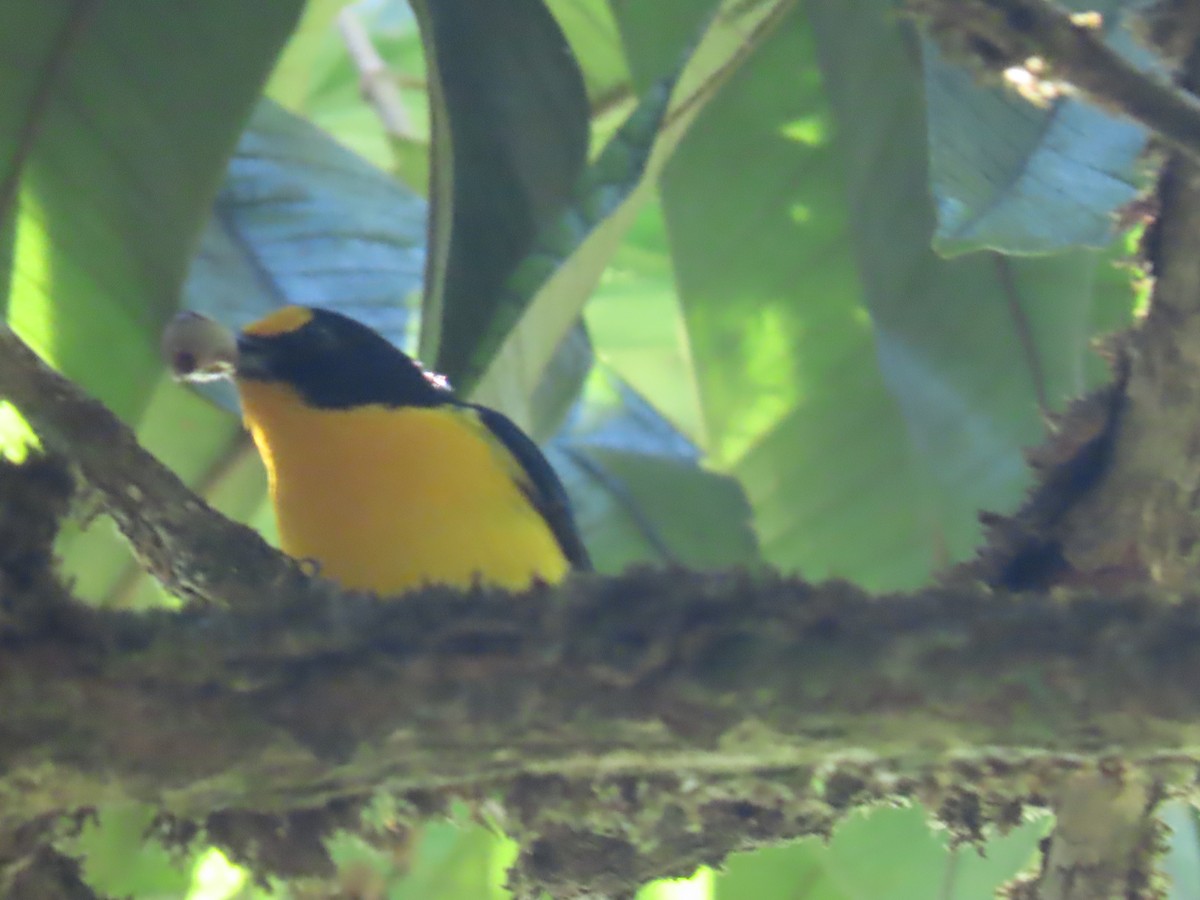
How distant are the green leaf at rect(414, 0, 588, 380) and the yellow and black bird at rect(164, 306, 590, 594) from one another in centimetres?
14

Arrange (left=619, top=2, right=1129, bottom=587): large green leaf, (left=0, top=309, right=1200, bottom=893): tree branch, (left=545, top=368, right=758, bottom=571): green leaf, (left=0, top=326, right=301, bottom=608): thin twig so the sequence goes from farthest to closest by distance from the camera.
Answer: (left=545, top=368, right=758, bottom=571): green leaf
(left=619, top=2, right=1129, bottom=587): large green leaf
(left=0, top=326, right=301, bottom=608): thin twig
(left=0, top=309, right=1200, bottom=893): tree branch

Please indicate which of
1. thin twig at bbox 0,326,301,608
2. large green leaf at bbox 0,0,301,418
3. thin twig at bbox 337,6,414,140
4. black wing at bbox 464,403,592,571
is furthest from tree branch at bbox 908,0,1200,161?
thin twig at bbox 337,6,414,140

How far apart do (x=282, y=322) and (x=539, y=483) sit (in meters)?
0.41

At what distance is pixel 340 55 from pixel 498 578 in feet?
9.17

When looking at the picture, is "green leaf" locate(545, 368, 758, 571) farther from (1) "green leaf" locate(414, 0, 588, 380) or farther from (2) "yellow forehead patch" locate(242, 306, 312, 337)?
(1) "green leaf" locate(414, 0, 588, 380)

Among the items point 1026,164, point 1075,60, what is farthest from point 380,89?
A: point 1075,60

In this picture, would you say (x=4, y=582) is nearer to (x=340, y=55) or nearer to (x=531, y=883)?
(x=531, y=883)

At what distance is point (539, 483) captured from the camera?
216 centimetres

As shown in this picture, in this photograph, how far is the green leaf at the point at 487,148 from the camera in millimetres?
1660

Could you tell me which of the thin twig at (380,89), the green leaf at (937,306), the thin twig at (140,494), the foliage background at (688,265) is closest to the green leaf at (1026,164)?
the foliage background at (688,265)

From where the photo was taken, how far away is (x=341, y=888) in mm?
1661

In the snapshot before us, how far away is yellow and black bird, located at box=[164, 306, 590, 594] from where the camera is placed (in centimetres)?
192

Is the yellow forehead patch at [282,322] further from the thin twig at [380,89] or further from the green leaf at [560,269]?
the thin twig at [380,89]

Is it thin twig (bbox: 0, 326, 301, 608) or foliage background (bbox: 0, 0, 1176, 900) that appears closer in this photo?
thin twig (bbox: 0, 326, 301, 608)
